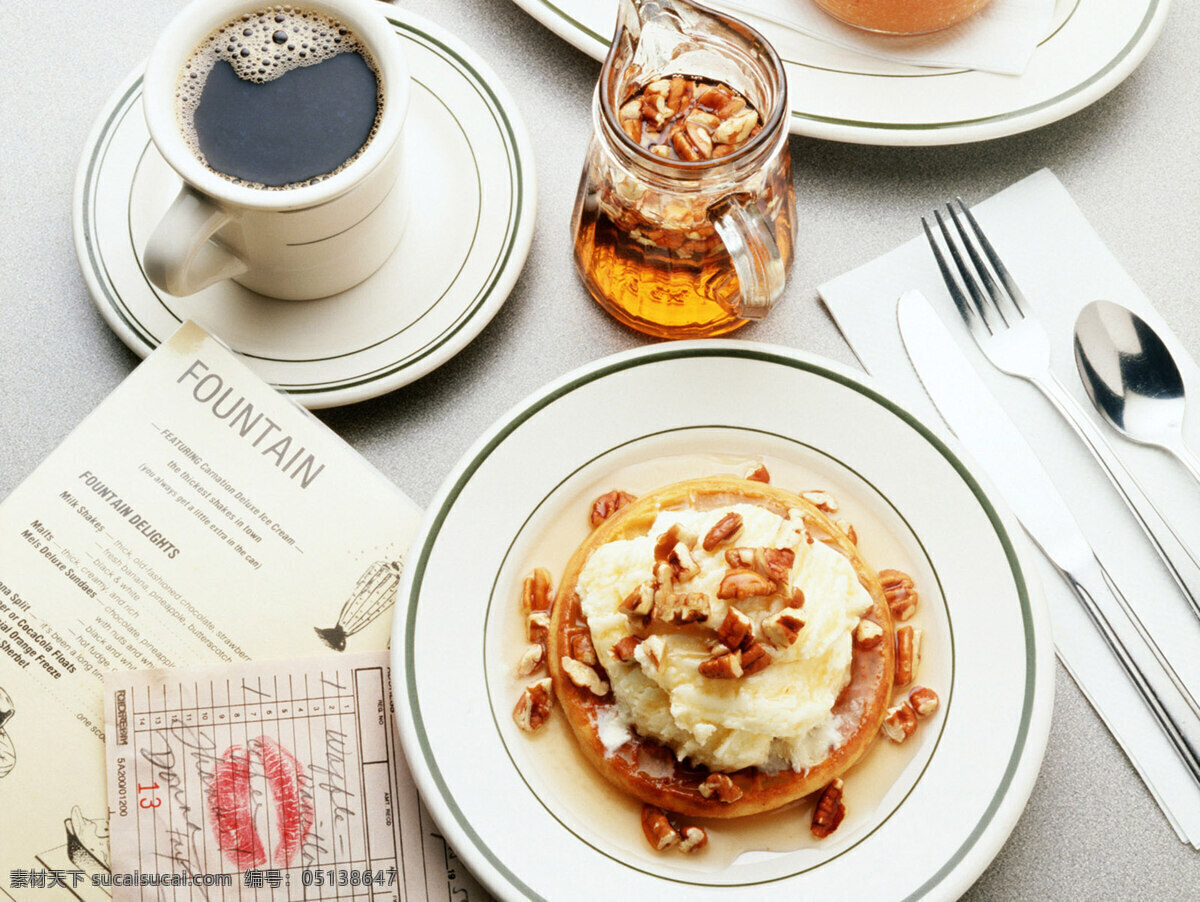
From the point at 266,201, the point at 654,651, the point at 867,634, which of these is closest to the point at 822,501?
the point at 867,634

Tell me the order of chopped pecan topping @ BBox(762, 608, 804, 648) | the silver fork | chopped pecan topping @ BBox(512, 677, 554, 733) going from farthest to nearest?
the silver fork, chopped pecan topping @ BBox(512, 677, 554, 733), chopped pecan topping @ BBox(762, 608, 804, 648)

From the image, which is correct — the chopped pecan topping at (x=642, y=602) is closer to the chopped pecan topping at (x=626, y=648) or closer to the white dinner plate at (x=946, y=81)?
the chopped pecan topping at (x=626, y=648)

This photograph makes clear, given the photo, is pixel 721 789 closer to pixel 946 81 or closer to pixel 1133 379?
pixel 1133 379

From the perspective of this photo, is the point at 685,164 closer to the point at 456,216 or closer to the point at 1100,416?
the point at 456,216

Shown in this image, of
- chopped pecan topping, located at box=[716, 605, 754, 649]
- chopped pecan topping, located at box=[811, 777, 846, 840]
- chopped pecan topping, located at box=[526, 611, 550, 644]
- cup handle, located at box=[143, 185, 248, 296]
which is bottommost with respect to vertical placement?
chopped pecan topping, located at box=[811, 777, 846, 840]

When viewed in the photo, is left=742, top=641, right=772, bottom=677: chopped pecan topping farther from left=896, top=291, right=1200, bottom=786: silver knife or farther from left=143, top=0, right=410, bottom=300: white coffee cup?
left=143, top=0, right=410, bottom=300: white coffee cup

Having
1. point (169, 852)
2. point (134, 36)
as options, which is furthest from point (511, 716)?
point (134, 36)

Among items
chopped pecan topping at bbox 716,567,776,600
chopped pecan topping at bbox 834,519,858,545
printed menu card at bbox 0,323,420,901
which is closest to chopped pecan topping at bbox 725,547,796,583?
chopped pecan topping at bbox 716,567,776,600

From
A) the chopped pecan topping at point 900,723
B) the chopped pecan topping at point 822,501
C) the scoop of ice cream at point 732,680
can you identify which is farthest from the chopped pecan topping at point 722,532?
the chopped pecan topping at point 900,723
